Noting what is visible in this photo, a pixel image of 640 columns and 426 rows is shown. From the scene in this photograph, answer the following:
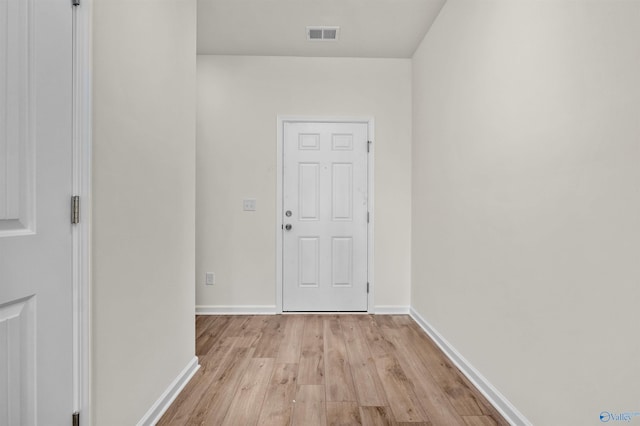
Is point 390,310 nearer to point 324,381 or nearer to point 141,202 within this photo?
point 324,381

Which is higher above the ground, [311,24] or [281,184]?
[311,24]

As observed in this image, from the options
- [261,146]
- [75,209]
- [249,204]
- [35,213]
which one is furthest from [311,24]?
[35,213]

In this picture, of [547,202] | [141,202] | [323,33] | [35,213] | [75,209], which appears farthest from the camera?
[323,33]

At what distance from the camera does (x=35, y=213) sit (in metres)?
1.05

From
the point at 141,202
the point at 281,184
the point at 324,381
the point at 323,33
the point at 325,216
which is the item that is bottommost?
the point at 324,381

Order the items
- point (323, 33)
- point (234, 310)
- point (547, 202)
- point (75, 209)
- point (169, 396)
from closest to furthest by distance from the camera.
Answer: point (75, 209), point (547, 202), point (169, 396), point (323, 33), point (234, 310)

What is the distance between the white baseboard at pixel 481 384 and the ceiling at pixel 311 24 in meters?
2.60

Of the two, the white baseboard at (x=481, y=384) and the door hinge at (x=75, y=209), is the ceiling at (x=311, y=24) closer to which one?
the door hinge at (x=75, y=209)

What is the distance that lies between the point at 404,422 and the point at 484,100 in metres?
1.83

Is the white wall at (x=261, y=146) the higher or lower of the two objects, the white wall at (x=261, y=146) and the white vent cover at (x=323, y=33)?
the lower

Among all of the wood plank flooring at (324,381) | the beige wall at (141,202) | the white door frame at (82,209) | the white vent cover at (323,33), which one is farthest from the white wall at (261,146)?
the white door frame at (82,209)

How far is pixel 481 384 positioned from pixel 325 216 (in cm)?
204

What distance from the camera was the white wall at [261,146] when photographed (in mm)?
3529

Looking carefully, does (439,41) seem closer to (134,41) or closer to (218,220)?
(134,41)
